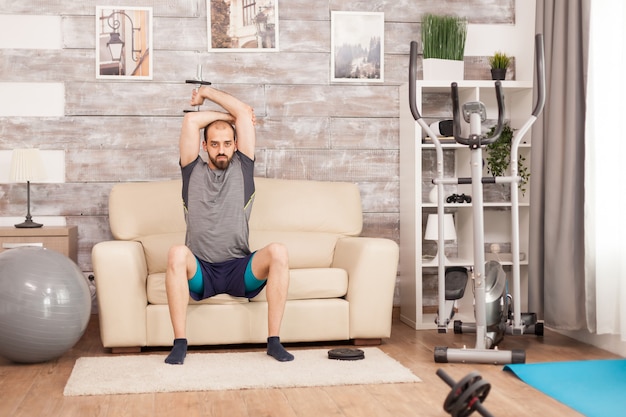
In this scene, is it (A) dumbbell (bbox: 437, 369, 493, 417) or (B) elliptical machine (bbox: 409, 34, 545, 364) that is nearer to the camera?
(A) dumbbell (bbox: 437, 369, 493, 417)

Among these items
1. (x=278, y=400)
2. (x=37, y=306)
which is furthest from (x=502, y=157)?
(x=37, y=306)

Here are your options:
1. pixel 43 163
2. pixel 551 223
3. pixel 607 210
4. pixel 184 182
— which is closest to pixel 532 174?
pixel 551 223

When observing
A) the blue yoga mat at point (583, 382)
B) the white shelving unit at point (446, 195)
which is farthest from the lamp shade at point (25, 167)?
the blue yoga mat at point (583, 382)

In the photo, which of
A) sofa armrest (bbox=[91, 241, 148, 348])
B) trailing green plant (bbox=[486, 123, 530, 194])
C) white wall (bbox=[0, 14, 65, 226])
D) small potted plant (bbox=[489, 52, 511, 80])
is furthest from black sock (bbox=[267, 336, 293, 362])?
small potted plant (bbox=[489, 52, 511, 80])

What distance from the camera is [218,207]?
403 cm

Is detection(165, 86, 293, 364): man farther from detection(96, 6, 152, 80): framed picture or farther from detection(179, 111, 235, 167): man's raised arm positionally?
detection(96, 6, 152, 80): framed picture

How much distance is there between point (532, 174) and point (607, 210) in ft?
2.20

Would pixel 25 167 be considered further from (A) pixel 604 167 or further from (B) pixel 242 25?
(A) pixel 604 167

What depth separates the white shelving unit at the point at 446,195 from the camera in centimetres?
482

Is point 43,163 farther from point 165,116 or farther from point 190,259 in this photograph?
point 190,259

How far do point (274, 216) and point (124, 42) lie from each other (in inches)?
56.0

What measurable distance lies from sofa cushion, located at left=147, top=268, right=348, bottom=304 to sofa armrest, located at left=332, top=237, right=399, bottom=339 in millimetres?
72

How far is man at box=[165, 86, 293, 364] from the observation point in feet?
12.7

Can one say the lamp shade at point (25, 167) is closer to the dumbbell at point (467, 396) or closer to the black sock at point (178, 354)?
the black sock at point (178, 354)
